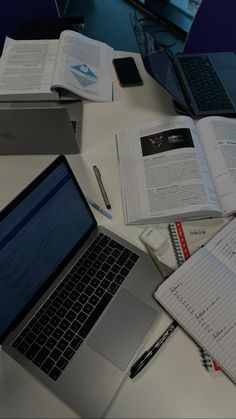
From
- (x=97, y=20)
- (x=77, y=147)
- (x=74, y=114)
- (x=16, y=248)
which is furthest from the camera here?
(x=97, y=20)

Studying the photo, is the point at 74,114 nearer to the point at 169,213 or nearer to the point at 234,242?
the point at 169,213

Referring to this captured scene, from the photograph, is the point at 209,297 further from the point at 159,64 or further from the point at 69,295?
the point at 159,64

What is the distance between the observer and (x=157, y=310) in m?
0.61

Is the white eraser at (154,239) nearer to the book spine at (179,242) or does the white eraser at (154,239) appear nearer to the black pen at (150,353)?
the book spine at (179,242)

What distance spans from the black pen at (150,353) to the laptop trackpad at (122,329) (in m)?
0.02

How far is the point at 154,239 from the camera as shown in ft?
2.25

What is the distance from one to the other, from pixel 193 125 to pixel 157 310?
0.53 meters

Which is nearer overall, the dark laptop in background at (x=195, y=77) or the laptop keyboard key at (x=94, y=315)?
the laptop keyboard key at (x=94, y=315)

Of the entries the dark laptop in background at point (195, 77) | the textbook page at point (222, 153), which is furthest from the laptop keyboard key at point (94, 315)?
the dark laptop in background at point (195, 77)

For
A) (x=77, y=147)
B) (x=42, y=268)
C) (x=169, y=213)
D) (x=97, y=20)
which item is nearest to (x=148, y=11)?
(x=97, y=20)

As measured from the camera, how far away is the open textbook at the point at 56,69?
87 centimetres

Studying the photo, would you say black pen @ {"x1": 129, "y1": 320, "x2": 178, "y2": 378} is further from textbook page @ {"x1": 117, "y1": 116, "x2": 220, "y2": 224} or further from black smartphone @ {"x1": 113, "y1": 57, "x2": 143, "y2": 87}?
black smartphone @ {"x1": 113, "y1": 57, "x2": 143, "y2": 87}

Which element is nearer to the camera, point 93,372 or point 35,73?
point 93,372

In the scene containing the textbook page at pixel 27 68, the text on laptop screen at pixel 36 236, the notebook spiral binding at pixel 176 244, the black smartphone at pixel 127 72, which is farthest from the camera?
the black smartphone at pixel 127 72
